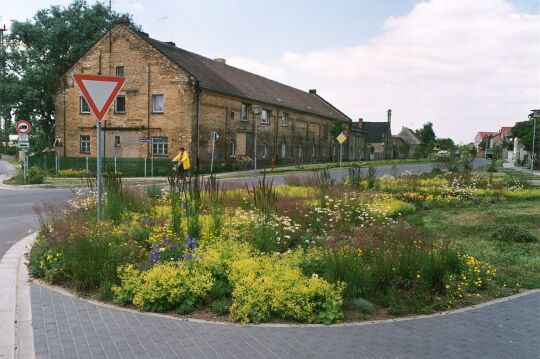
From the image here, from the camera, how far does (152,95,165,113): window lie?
118ft

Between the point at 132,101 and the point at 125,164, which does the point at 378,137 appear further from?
the point at 125,164

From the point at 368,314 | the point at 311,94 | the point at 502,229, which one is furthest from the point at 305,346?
the point at 311,94

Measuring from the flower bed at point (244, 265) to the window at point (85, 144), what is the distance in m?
30.9

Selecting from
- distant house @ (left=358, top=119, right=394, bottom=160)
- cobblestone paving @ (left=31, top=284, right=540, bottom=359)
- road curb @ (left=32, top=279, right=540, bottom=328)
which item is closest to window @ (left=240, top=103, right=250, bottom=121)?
road curb @ (left=32, top=279, right=540, bottom=328)

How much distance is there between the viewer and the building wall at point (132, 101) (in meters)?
35.2

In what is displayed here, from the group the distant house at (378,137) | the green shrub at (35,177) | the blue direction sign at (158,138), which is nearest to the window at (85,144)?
the blue direction sign at (158,138)

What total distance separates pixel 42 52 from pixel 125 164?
19616mm

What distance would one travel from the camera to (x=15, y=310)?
18.5ft

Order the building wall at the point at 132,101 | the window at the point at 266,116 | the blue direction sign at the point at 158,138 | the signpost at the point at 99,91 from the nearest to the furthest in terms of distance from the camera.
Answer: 1. the signpost at the point at 99,91
2. the blue direction sign at the point at 158,138
3. the building wall at the point at 132,101
4. the window at the point at 266,116

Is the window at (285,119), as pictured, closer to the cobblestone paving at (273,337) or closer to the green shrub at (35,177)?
the green shrub at (35,177)

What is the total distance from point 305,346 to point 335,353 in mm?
309

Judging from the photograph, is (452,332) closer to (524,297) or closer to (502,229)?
(524,297)

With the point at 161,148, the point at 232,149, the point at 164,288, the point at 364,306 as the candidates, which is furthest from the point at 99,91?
the point at 232,149

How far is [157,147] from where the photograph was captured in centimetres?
3597
